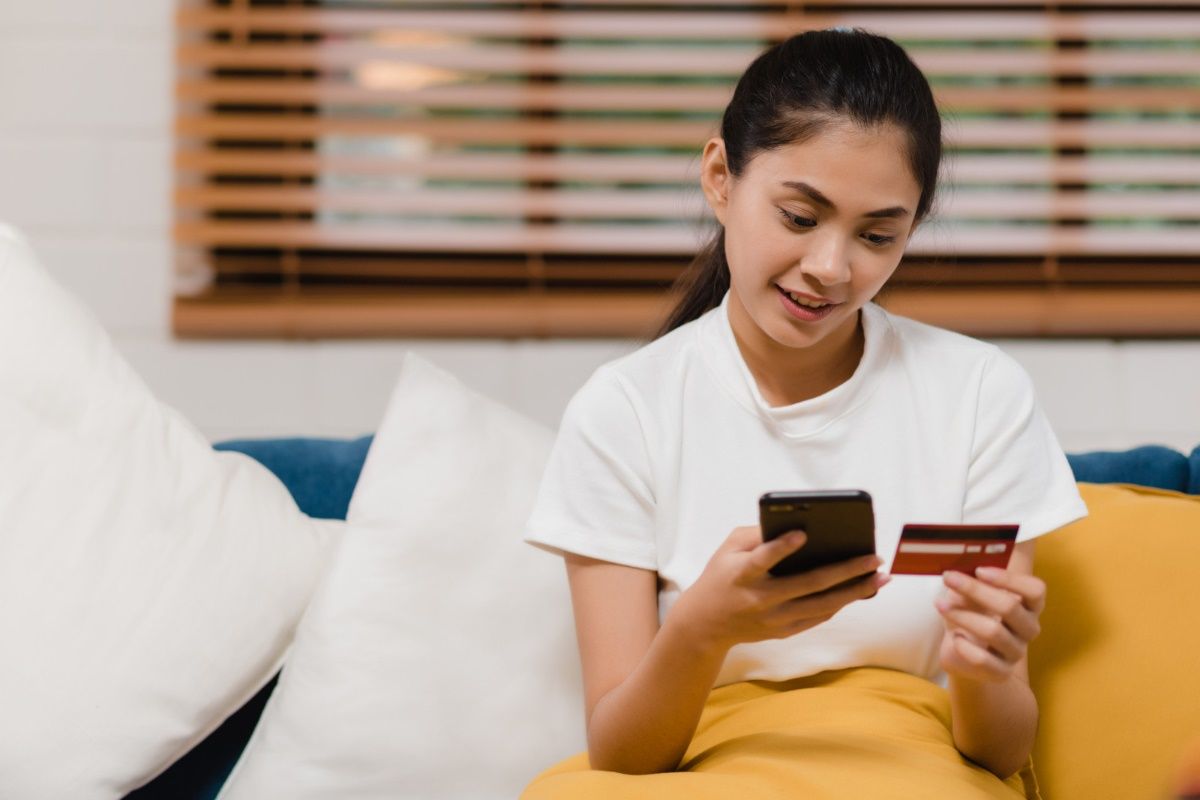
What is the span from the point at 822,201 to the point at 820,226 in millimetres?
23

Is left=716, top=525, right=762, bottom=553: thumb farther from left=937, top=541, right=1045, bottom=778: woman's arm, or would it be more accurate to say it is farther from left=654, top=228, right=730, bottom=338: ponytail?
left=654, top=228, right=730, bottom=338: ponytail

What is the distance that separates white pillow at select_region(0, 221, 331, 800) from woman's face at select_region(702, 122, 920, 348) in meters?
0.65

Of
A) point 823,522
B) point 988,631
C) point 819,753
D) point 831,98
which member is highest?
point 831,98

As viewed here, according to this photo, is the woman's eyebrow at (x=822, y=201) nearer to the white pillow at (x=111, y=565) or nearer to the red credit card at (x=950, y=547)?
the red credit card at (x=950, y=547)

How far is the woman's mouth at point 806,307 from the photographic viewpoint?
1.14 metres

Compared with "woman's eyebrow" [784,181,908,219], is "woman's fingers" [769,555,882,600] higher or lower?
lower


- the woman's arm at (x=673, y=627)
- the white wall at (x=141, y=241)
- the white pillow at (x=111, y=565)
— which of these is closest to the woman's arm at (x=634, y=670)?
the woman's arm at (x=673, y=627)

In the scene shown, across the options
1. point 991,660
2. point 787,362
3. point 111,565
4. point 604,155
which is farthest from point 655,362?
point 604,155

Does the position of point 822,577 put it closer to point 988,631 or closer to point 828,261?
point 988,631

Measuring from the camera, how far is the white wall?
Answer: 1.98 m

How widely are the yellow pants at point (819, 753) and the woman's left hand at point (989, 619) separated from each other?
0.31 feet

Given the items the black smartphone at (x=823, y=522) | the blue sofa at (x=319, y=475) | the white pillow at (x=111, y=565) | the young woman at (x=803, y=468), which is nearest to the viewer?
the black smartphone at (x=823, y=522)

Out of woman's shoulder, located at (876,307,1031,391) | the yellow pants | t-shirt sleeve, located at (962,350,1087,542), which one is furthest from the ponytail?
the yellow pants

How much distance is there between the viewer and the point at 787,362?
4.17ft
